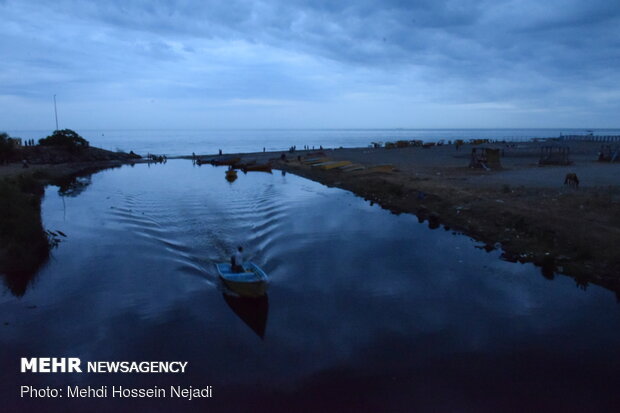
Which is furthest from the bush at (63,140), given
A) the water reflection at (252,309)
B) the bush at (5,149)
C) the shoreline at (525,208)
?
the water reflection at (252,309)

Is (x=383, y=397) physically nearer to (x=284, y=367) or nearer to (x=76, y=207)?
(x=284, y=367)

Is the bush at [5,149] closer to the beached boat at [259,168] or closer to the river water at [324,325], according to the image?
the beached boat at [259,168]

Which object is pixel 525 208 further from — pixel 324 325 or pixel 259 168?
pixel 259 168

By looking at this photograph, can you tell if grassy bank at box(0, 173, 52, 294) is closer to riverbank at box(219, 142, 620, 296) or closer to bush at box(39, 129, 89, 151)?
riverbank at box(219, 142, 620, 296)

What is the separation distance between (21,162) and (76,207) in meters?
41.1

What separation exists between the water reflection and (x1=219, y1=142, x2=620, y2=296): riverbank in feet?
43.6

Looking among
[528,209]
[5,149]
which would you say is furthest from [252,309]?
[5,149]

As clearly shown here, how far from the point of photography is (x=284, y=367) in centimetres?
1249

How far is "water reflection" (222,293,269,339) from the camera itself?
15012mm

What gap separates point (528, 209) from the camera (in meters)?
25.6

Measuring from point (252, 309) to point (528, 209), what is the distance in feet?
63.1

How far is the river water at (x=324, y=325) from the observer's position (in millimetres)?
11438

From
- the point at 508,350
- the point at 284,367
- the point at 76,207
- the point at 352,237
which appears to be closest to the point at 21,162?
the point at 76,207

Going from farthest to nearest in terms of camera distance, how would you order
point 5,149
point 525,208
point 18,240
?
point 5,149, point 525,208, point 18,240
